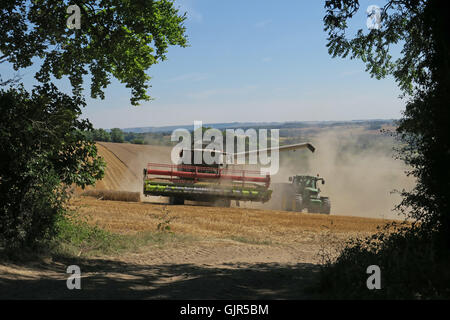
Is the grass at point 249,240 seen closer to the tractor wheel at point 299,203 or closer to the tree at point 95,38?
the tree at point 95,38

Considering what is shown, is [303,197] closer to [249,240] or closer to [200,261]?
[249,240]

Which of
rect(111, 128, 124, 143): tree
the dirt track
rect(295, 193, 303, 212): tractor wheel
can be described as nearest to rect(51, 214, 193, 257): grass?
the dirt track

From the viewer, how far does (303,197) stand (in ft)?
86.7

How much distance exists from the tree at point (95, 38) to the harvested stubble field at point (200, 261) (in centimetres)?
466

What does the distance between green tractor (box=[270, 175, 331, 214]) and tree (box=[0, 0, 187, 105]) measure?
13.2 metres

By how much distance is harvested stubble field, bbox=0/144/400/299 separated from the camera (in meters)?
7.07

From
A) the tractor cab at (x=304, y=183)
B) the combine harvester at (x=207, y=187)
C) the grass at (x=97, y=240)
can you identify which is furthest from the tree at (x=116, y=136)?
the grass at (x=97, y=240)

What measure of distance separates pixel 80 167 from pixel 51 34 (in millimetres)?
5028

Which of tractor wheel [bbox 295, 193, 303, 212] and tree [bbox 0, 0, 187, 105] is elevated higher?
tree [bbox 0, 0, 187, 105]

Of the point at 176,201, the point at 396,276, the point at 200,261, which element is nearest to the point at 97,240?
the point at 200,261

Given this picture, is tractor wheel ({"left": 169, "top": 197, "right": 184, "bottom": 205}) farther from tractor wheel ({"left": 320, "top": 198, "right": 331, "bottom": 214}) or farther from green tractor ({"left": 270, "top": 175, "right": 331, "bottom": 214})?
tractor wheel ({"left": 320, "top": 198, "right": 331, "bottom": 214})

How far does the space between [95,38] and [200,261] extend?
7950mm
